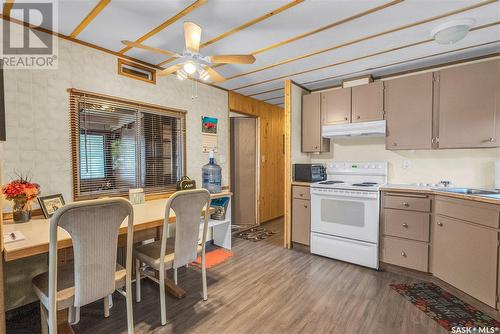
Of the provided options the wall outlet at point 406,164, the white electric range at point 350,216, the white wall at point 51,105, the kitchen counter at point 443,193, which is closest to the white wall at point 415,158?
the wall outlet at point 406,164

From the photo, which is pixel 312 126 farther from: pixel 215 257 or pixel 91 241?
pixel 91 241

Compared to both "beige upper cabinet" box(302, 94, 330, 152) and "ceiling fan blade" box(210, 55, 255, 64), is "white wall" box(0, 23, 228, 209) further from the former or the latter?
"beige upper cabinet" box(302, 94, 330, 152)

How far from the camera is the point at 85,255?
1.38 metres

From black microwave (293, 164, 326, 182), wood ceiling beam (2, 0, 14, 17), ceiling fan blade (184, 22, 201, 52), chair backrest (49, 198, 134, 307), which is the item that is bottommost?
chair backrest (49, 198, 134, 307)

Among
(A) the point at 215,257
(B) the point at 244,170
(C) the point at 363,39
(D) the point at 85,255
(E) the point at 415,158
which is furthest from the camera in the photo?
(B) the point at 244,170

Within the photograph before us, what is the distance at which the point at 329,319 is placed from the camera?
1910mm

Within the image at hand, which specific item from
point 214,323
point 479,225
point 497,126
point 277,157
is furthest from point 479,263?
point 277,157

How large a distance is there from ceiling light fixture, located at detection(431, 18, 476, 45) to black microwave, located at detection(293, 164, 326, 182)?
6.21ft

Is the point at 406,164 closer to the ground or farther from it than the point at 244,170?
farther from it

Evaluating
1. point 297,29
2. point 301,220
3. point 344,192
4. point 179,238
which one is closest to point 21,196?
point 179,238

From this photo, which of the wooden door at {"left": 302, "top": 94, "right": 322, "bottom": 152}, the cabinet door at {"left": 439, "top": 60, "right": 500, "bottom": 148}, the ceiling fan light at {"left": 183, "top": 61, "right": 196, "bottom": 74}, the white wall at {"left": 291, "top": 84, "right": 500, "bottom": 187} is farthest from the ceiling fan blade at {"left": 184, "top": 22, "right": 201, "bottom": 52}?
the cabinet door at {"left": 439, "top": 60, "right": 500, "bottom": 148}

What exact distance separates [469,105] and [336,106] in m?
1.40

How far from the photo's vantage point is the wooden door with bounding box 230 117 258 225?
457cm

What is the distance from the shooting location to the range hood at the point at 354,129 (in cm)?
300
